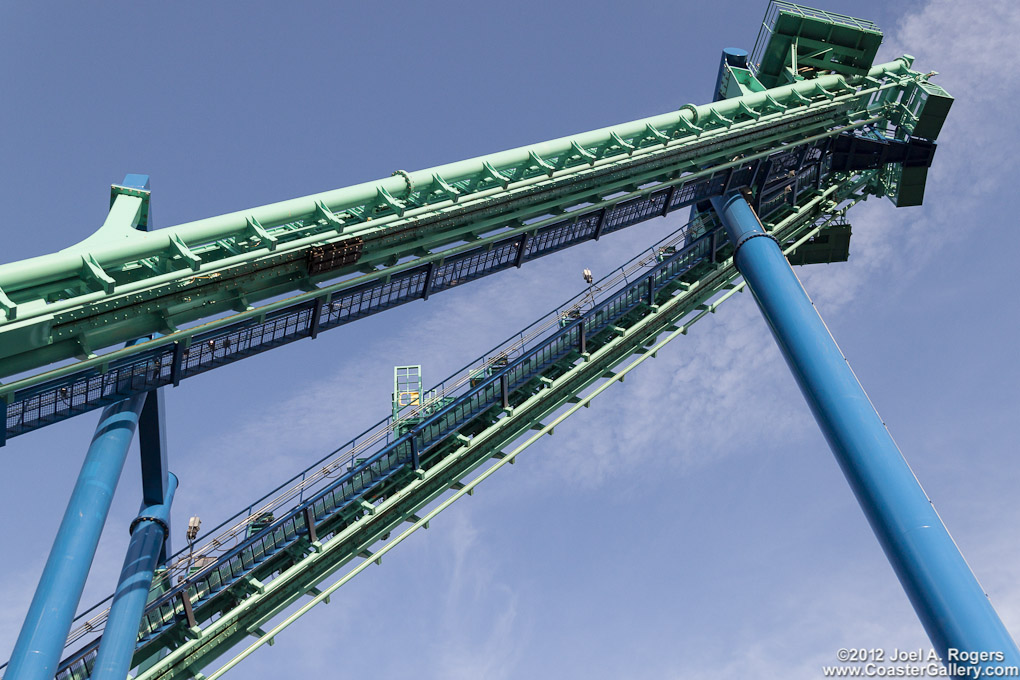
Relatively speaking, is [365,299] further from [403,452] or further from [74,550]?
[74,550]

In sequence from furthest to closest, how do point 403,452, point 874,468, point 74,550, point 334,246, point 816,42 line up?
point 816,42 < point 403,452 < point 874,468 < point 334,246 < point 74,550

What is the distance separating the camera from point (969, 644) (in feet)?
64.0

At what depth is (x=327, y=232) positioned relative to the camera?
2034 cm

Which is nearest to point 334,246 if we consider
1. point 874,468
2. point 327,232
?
point 327,232

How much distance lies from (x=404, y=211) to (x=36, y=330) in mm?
7756

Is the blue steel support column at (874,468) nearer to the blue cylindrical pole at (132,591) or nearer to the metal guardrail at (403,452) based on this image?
the metal guardrail at (403,452)

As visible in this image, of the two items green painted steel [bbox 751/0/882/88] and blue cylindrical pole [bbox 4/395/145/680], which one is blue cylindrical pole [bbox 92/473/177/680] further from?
green painted steel [bbox 751/0/882/88]

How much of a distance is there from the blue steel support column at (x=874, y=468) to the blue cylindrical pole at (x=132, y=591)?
15410 millimetres

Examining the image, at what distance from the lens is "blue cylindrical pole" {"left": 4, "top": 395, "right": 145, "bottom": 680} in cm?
1661

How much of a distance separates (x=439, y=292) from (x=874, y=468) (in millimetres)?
10739

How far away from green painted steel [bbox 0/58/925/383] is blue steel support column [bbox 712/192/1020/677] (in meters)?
3.37

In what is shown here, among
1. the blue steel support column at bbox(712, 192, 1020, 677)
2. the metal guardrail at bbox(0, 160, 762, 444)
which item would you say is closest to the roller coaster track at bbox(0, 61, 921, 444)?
the metal guardrail at bbox(0, 160, 762, 444)

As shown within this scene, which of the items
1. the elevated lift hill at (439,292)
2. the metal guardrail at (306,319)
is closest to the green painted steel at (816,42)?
the elevated lift hill at (439,292)

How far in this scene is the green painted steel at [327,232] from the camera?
17.2m
